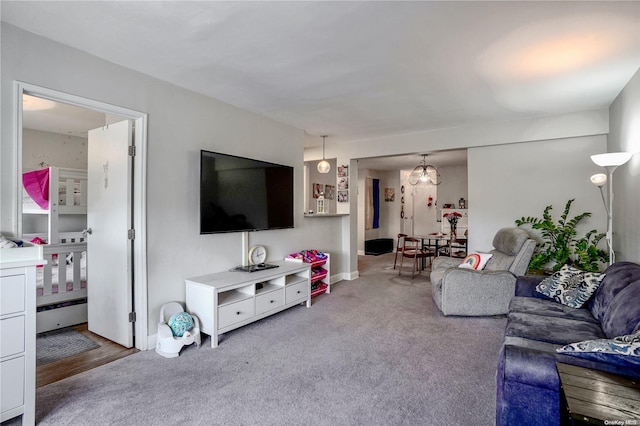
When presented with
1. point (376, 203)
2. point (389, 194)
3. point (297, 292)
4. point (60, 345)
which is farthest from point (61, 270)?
point (389, 194)

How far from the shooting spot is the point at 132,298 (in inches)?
109

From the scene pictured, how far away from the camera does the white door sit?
2.74m

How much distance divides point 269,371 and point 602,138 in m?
4.49

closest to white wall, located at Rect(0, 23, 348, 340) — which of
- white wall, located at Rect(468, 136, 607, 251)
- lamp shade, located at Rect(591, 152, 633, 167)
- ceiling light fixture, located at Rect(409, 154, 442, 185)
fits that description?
white wall, located at Rect(468, 136, 607, 251)

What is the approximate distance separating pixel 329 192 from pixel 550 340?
6.33m

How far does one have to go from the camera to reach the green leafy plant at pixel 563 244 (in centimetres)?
353

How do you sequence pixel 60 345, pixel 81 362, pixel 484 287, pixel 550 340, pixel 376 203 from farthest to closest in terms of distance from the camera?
pixel 376 203, pixel 484 287, pixel 60 345, pixel 81 362, pixel 550 340

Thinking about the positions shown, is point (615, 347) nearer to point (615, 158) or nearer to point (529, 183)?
point (615, 158)

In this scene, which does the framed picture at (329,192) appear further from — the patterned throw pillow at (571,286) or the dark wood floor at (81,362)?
the dark wood floor at (81,362)

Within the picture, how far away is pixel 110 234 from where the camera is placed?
2.87 metres

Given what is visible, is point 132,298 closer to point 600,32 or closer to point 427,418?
point 427,418

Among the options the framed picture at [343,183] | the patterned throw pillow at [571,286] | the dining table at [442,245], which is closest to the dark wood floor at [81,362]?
the patterned throw pillow at [571,286]

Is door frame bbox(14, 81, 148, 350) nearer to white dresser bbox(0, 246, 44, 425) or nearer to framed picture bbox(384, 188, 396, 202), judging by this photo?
white dresser bbox(0, 246, 44, 425)

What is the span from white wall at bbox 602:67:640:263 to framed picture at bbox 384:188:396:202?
5925 millimetres
